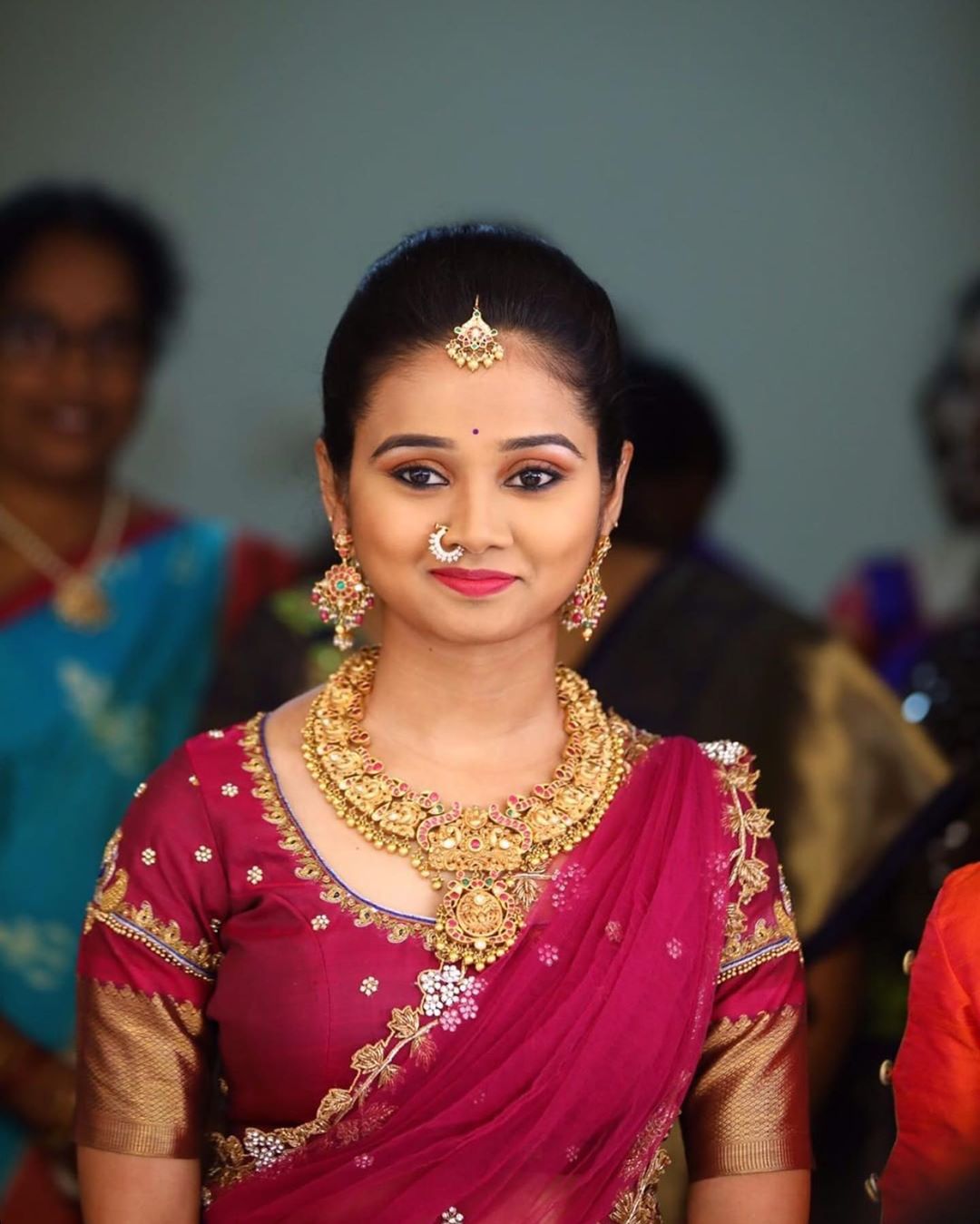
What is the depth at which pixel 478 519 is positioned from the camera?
2.14m

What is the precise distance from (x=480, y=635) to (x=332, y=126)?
8.67 ft

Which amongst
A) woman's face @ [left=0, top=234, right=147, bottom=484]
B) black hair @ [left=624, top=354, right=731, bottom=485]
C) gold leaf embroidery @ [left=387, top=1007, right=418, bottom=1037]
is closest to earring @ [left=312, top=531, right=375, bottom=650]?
gold leaf embroidery @ [left=387, top=1007, right=418, bottom=1037]

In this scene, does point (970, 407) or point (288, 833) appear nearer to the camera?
point (288, 833)

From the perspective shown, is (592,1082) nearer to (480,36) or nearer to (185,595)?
(185,595)

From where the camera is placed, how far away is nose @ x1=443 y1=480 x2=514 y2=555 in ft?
7.02

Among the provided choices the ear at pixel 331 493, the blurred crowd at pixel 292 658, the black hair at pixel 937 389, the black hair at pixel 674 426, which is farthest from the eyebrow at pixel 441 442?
the black hair at pixel 937 389

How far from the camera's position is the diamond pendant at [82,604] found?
13.2ft

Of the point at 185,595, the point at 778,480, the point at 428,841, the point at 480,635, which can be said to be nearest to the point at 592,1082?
the point at 428,841

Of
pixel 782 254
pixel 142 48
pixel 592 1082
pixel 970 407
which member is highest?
pixel 142 48

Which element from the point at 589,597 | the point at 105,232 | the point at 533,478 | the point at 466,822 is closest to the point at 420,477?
the point at 533,478

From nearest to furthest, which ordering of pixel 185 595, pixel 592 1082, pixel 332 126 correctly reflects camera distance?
pixel 592 1082
pixel 185 595
pixel 332 126

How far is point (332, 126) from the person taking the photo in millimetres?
4531

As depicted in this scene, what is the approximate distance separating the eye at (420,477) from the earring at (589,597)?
0.23m

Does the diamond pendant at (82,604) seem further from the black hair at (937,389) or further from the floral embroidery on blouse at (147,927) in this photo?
the black hair at (937,389)
